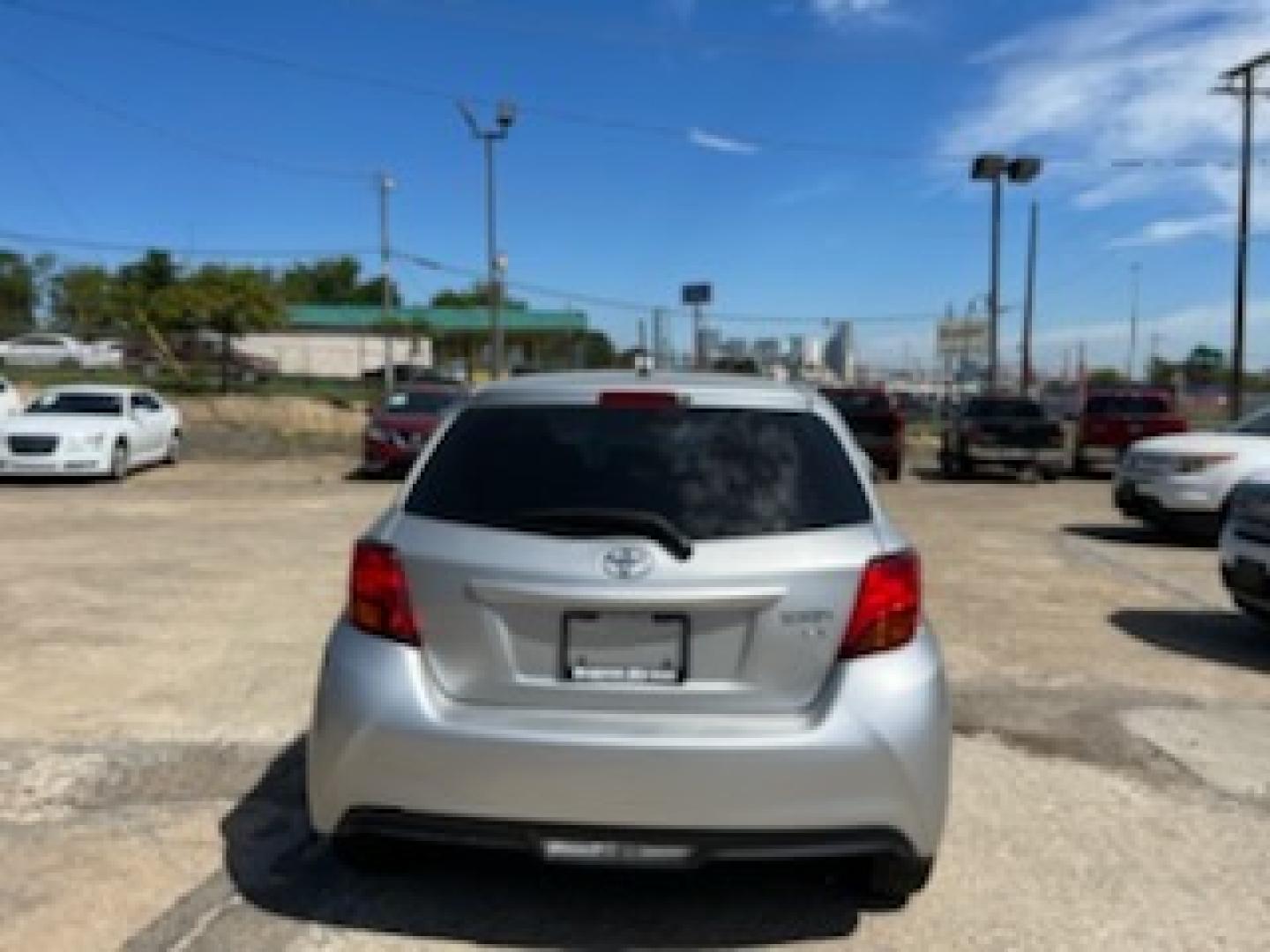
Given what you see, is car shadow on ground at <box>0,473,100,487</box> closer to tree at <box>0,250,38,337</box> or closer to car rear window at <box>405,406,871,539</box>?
car rear window at <box>405,406,871,539</box>

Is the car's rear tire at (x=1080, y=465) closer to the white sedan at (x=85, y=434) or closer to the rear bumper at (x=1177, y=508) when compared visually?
the rear bumper at (x=1177, y=508)

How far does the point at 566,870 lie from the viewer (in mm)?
4883

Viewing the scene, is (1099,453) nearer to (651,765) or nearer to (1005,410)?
(1005,410)

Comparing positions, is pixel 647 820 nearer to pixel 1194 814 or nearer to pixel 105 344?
pixel 1194 814

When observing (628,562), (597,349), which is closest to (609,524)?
(628,562)

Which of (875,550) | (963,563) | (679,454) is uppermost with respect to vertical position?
(679,454)

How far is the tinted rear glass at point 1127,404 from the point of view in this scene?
2802cm

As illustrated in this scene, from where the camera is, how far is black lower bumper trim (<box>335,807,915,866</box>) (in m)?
4.02

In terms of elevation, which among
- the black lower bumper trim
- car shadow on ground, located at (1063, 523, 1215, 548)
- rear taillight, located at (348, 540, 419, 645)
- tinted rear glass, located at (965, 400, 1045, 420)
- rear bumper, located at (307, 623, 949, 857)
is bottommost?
car shadow on ground, located at (1063, 523, 1215, 548)

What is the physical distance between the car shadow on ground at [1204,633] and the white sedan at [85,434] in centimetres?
1641

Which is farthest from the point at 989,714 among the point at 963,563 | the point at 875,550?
the point at 963,563

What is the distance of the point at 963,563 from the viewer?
13.6m

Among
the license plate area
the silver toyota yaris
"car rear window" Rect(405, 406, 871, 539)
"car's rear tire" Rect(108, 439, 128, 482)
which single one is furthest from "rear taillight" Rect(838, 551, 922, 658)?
"car's rear tire" Rect(108, 439, 128, 482)

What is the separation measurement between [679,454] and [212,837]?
2414mm
